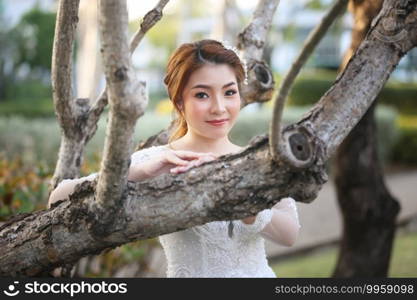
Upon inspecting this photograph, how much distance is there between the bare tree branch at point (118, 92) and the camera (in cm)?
145

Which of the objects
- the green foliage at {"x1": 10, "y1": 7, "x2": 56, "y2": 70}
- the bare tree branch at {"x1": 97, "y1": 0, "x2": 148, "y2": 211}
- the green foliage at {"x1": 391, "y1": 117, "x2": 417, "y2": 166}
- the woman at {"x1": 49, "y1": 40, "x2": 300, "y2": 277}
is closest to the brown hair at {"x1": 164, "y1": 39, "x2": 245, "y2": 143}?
the woman at {"x1": 49, "y1": 40, "x2": 300, "y2": 277}

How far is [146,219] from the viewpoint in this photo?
175 centimetres

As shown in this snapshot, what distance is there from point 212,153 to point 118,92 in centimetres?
67

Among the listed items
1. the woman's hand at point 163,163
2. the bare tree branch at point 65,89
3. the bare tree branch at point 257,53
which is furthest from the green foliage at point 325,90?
the woman's hand at point 163,163

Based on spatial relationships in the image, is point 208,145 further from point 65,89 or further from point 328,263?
point 328,263

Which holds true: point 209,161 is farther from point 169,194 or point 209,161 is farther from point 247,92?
point 247,92

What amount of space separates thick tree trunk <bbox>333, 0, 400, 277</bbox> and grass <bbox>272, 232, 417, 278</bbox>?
39.7 inches

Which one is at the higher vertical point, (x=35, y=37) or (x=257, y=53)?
(x=35, y=37)

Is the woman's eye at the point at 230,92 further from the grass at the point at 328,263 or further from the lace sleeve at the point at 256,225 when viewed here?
the grass at the point at 328,263

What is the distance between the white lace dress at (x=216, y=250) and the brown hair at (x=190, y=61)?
23cm

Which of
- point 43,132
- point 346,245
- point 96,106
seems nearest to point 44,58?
point 43,132

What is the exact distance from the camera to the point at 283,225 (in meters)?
2.13

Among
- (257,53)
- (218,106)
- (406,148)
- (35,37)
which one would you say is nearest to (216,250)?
(218,106)

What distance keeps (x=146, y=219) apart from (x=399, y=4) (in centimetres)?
97
